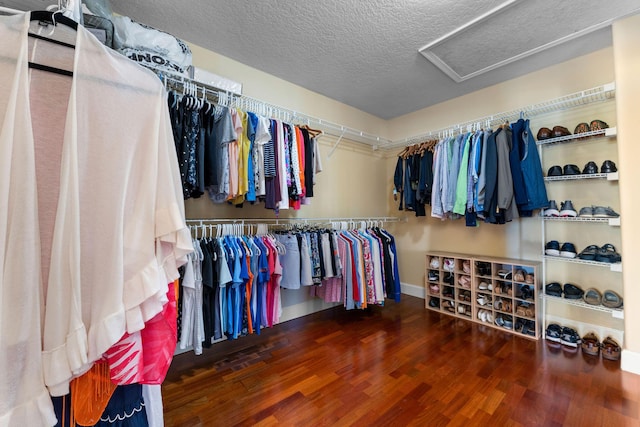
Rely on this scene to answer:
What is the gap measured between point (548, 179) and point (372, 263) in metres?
1.86

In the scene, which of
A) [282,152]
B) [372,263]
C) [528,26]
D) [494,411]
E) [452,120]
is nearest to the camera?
[494,411]

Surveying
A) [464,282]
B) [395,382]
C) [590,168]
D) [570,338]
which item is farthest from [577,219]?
[395,382]

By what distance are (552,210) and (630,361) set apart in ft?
4.04

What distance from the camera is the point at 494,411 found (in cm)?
149

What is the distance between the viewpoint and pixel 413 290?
3641mm

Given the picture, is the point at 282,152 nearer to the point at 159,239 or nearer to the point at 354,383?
the point at 159,239

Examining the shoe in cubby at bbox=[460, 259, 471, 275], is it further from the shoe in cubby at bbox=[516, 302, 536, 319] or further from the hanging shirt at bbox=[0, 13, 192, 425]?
the hanging shirt at bbox=[0, 13, 192, 425]

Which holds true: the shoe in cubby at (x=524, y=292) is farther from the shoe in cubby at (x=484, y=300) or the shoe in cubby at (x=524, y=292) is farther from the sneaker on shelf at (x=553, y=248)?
the sneaker on shelf at (x=553, y=248)

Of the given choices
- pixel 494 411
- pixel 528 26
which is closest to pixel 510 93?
pixel 528 26

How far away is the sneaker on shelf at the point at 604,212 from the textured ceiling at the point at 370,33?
1421 millimetres

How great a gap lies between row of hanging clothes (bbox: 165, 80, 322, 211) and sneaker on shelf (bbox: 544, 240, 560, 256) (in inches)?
91.4

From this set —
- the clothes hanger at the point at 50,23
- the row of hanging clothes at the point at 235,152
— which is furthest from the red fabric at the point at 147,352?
the row of hanging clothes at the point at 235,152

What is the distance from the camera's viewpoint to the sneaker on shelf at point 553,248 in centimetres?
237

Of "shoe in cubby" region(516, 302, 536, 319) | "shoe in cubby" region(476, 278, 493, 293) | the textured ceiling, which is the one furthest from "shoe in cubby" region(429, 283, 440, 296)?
the textured ceiling
